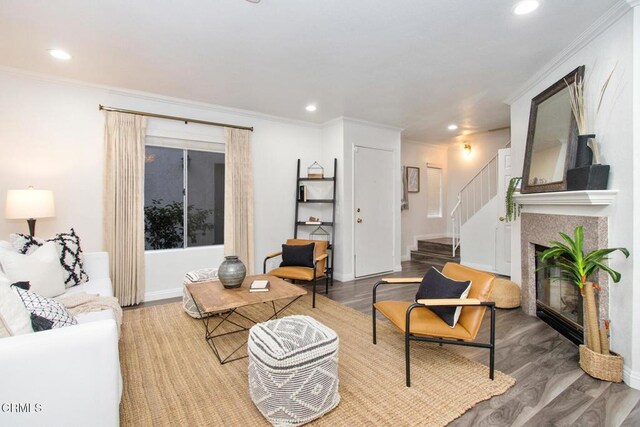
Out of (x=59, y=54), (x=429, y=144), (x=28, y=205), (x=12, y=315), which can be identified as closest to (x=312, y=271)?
(x=12, y=315)

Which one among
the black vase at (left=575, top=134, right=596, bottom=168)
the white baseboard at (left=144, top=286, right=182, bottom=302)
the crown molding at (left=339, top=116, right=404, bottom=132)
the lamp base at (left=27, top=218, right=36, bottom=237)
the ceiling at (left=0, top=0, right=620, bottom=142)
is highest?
the crown molding at (left=339, top=116, right=404, bottom=132)

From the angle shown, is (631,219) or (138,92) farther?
(138,92)

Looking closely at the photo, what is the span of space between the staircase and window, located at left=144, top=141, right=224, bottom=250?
424 centimetres

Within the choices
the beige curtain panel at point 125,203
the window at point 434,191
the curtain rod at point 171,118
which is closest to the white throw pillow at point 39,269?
the beige curtain panel at point 125,203

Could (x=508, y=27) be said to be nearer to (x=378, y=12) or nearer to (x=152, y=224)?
(x=378, y=12)

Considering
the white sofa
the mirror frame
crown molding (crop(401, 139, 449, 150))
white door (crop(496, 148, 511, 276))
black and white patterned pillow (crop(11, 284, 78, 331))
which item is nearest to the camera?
the white sofa

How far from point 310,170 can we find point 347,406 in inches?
159

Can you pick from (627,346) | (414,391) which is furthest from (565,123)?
(414,391)

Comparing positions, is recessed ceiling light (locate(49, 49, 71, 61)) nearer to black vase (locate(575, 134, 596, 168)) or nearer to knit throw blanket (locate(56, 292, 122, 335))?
knit throw blanket (locate(56, 292, 122, 335))

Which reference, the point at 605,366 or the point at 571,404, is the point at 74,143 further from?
the point at 605,366

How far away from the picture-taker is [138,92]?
389 centimetres

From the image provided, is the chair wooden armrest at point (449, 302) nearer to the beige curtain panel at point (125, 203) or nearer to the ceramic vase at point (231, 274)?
the ceramic vase at point (231, 274)

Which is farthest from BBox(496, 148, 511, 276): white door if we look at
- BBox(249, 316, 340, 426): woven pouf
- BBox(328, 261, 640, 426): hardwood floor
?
BBox(249, 316, 340, 426): woven pouf

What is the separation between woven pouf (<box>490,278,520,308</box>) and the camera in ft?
12.0
